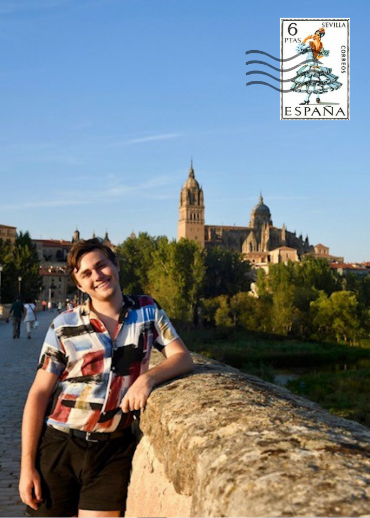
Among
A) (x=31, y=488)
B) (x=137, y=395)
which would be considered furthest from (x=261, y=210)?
(x=31, y=488)

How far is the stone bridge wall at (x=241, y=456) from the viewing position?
1.88m

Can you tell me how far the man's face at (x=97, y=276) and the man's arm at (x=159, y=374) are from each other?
440mm

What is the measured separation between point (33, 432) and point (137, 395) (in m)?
0.50

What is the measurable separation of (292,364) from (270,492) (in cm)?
4685

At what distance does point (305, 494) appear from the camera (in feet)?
6.12

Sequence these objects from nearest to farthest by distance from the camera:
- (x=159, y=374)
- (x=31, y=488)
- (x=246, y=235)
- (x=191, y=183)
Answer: (x=31, y=488) → (x=159, y=374) → (x=191, y=183) → (x=246, y=235)

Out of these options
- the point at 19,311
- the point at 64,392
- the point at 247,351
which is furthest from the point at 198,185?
the point at 64,392

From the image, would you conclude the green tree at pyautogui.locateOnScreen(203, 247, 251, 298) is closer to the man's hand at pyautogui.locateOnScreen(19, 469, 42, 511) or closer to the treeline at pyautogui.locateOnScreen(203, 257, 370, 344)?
the treeline at pyautogui.locateOnScreen(203, 257, 370, 344)

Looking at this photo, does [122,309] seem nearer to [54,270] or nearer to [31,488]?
[31,488]

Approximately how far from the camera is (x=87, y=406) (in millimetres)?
2994

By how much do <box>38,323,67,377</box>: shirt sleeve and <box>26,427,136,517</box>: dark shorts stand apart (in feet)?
0.91

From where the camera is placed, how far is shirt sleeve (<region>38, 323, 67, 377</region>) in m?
3.04

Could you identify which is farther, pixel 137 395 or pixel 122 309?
pixel 122 309

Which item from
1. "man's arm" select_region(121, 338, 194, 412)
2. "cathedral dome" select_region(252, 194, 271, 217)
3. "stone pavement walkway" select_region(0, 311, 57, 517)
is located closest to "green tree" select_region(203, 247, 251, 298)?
"stone pavement walkway" select_region(0, 311, 57, 517)
